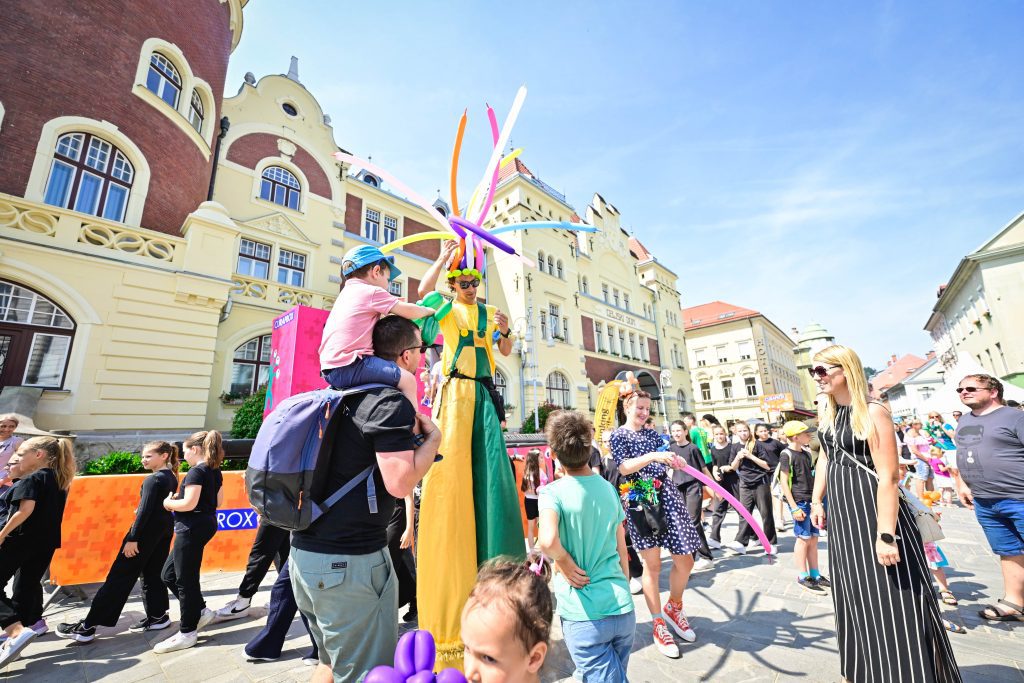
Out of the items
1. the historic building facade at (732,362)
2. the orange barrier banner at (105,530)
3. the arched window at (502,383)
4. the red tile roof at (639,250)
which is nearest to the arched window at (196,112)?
the orange barrier banner at (105,530)

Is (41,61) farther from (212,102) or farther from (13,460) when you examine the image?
(13,460)

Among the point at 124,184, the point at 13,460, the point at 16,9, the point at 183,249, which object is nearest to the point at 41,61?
the point at 16,9

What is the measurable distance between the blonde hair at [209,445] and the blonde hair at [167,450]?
27cm

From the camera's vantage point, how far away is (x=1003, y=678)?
247cm

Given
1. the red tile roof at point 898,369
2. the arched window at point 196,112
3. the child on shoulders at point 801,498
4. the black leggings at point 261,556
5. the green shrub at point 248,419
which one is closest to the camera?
the black leggings at point 261,556

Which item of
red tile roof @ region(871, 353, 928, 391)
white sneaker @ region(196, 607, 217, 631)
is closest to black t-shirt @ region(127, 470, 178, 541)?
white sneaker @ region(196, 607, 217, 631)

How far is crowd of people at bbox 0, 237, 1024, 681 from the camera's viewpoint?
5.02ft

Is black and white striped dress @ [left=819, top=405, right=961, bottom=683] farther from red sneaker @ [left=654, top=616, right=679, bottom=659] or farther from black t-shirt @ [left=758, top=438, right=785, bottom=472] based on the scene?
black t-shirt @ [left=758, top=438, right=785, bottom=472]

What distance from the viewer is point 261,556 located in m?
3.87

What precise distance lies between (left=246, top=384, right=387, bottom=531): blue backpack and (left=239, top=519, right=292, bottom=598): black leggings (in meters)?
2.98

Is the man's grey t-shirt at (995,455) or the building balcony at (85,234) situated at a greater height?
the building balcony at (85,234)

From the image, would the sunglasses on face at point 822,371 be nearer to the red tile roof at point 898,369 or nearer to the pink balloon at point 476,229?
the pink balloon at point 476,229

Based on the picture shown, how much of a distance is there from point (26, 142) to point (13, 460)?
980 centimetres

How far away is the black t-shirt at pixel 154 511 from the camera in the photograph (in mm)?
3506
